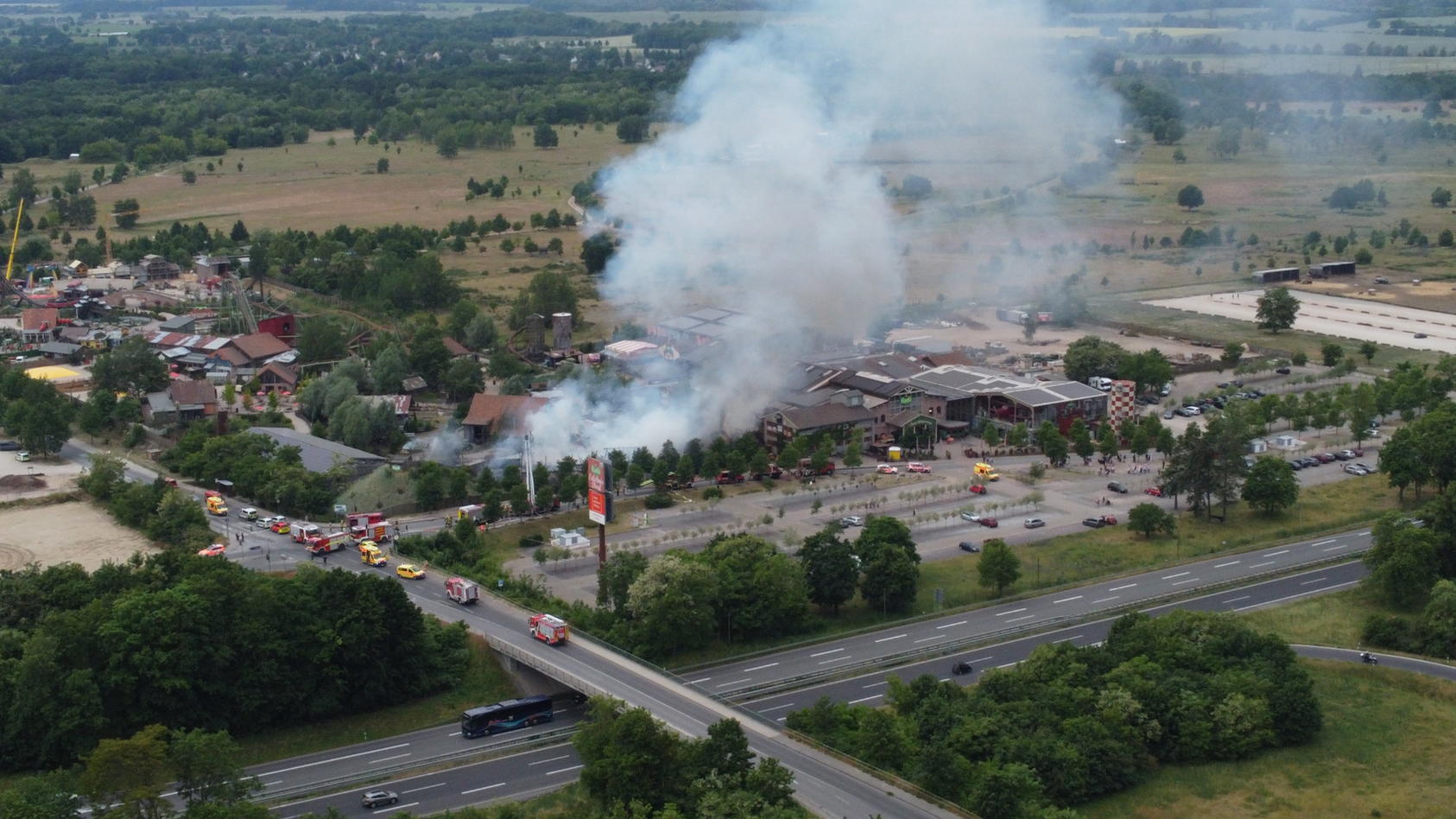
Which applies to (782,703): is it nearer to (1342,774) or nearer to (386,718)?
(386,718)

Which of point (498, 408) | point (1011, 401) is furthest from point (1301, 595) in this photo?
point (498, 408)

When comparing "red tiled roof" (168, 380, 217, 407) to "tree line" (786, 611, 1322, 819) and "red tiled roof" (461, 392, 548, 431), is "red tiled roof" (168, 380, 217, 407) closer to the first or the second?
"red tiled roof" (461, 392, 548, 431)

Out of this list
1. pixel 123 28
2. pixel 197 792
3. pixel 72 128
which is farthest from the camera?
pixel 123 28

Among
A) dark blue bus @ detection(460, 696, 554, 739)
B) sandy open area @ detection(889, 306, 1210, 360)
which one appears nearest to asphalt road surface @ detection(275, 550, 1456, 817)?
dark blue bus @ detection(460, 696, 554, 739)

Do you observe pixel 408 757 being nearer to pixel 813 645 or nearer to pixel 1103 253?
pixel 813 645

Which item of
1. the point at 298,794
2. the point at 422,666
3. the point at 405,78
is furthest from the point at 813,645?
the point at 405,78

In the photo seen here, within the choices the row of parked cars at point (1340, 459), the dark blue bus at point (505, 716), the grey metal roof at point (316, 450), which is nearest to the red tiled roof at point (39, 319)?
the grey metal roof at point (316, 450)

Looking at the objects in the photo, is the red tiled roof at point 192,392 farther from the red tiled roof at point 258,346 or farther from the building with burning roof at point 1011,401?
the building with burning roof at point 1011,401
